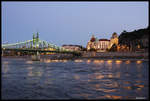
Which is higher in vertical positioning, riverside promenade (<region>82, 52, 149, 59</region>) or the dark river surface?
riverside promenade (<region>82, 52, 149, 59</region>)

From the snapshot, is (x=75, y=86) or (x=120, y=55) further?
(x=120, y=55)

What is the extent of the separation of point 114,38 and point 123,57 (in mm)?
64625

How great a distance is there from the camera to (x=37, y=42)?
97.2 metres

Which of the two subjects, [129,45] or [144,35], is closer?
[144,35]

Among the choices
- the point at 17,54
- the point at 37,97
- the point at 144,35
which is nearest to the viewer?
the point at 37,97

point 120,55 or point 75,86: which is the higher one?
point 120,55

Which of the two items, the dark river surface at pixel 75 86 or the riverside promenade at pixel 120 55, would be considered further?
the riverside promenade at pixel 120 55

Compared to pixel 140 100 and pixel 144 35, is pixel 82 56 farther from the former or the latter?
pixel 140 100

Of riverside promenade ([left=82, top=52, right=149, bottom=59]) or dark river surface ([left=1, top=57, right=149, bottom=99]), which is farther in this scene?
riverside promenade ([left=82, top=52, right=149, bottom=59])

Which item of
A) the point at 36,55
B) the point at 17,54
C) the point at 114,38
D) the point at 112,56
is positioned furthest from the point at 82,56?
the point at 17,54

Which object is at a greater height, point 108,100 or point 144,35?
point 144,35

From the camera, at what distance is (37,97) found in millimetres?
9984

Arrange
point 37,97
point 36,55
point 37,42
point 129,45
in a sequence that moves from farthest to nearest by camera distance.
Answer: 1. point 129,45
2. point 37,42
3. point 36,55
4. point 37,97

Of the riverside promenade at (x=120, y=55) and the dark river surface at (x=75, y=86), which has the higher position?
the riverside promenade at (x=120, y=55)
